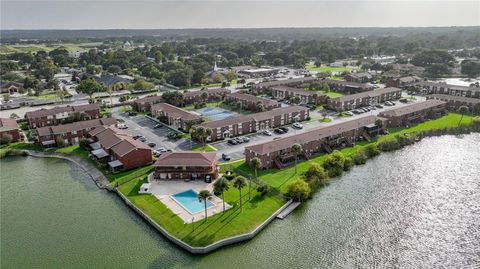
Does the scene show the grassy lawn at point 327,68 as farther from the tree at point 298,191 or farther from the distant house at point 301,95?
the tree at point 298,191

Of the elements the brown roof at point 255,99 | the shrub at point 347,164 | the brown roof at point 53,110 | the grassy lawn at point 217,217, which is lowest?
the grassy lawn at point 217,217

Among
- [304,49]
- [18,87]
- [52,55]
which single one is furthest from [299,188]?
[52,55]

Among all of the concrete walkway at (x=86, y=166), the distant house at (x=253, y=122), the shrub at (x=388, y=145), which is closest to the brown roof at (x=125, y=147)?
the concrete walkway at (x=86, y=166)

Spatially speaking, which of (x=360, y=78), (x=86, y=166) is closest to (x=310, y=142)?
(x=86, y=166)

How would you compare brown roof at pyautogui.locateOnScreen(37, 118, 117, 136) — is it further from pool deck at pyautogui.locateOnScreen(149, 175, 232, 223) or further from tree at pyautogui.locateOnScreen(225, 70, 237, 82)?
tree at pyautogui.locateOnScreen(225, 70, 237, 82)

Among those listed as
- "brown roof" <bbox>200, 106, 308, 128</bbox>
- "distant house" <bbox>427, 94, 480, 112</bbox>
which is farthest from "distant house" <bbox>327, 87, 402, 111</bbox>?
"brown roof" <bbox>200, 106, 308, 128</bbox>

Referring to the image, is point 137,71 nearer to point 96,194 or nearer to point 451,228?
point 96,194

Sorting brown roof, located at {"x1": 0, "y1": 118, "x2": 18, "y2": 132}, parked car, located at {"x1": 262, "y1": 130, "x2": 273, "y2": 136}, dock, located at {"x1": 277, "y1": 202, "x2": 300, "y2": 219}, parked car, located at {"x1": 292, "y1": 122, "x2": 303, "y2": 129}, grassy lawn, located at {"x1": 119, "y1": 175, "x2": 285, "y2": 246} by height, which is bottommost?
dock, located at {"x1": 277, "y1": 202, "x2": 300, "y2": 219}

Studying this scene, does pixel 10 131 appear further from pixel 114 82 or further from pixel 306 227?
pixel 306 227
